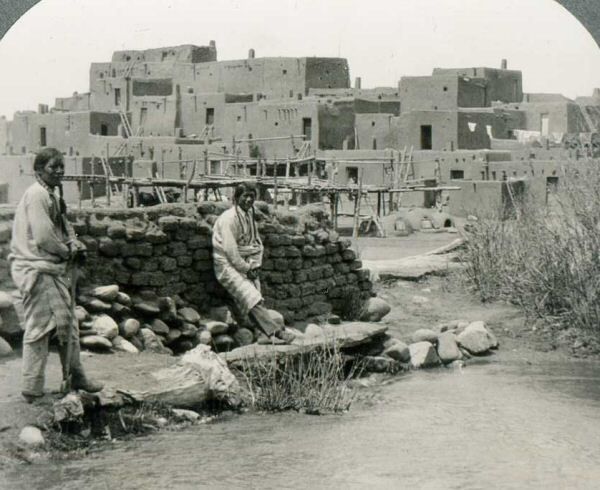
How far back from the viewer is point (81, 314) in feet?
24.2

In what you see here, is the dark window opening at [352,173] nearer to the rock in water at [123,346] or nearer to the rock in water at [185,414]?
the rock in water at [123,346]

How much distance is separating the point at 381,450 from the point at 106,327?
8.35ft

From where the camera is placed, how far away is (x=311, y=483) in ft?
17.9

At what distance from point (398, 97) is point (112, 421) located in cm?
3841

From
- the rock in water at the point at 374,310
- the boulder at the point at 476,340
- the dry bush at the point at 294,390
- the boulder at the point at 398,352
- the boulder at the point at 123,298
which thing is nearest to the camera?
the dry bush at the point at 294,390

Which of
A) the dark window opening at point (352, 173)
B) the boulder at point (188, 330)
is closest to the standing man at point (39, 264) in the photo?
the boulder at point (188, 330)

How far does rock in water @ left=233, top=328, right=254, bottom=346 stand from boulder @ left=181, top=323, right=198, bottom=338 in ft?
1.43

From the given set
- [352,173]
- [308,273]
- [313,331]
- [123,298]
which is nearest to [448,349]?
[313,331]

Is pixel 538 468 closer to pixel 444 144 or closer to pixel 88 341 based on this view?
pixel 88 341

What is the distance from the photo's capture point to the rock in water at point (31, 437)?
18.1 ft

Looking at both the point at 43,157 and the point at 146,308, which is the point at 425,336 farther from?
the point at 43,157

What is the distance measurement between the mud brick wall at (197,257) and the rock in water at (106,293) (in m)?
0.21

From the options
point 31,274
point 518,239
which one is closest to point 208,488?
point 31,274

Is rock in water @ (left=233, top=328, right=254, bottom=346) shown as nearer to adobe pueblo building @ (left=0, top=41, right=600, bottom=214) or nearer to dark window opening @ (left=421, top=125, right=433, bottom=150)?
adobe pueblo building @ (left=0, top=41, right=600, bottom=214)
